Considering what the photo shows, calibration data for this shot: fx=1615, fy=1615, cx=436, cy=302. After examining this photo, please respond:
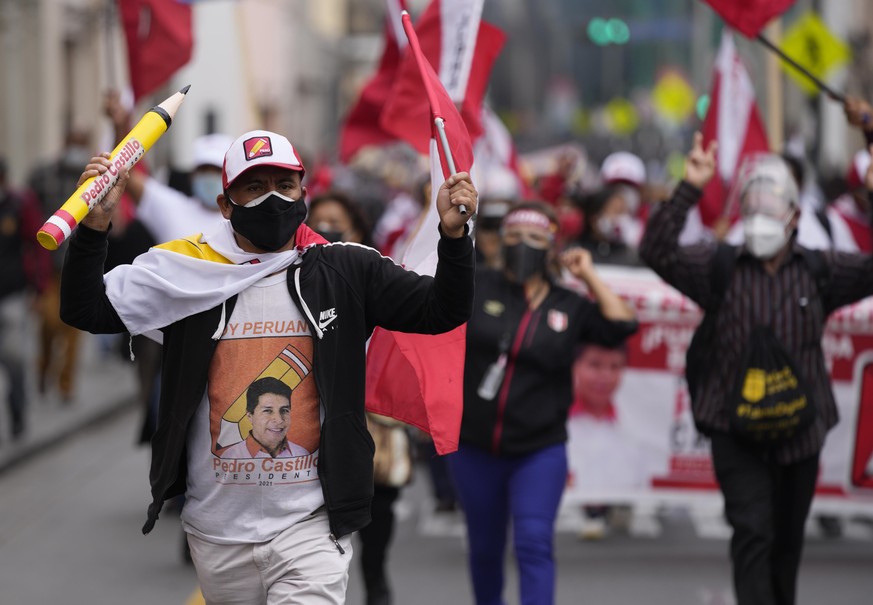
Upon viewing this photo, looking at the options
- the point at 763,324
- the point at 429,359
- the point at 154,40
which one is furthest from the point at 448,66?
the point at 429,359

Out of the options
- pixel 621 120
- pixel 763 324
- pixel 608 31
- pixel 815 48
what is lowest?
pixel 763 324

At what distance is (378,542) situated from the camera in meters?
6.91

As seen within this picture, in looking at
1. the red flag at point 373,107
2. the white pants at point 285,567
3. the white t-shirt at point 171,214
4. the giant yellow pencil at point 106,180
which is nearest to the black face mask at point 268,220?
the giant yellow pencil at point 106,180

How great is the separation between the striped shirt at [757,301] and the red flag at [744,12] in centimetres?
198

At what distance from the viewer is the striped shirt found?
6.21 m

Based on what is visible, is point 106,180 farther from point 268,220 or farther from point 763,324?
point 763,324

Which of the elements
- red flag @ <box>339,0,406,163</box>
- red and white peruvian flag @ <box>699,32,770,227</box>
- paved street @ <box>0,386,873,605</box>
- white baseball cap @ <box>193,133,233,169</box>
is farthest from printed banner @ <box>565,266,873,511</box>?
white baseball cap @ <box>193,133,233,169</box>

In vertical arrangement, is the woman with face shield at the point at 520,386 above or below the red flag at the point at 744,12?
below

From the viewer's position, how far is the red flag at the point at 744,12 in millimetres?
7996

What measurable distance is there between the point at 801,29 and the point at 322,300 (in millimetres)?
11688

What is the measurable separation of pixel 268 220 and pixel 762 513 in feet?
8.48

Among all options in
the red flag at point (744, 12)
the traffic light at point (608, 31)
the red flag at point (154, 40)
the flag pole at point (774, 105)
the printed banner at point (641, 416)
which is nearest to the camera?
the red flag at point (744, 12)

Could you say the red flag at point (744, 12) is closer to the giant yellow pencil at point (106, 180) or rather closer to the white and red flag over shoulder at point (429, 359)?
the white and red flag over shoulder at point (429, 359)

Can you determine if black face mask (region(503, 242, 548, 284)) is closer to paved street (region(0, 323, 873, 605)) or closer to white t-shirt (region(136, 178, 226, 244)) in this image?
paved street (region(0, 323, 873, 605))
